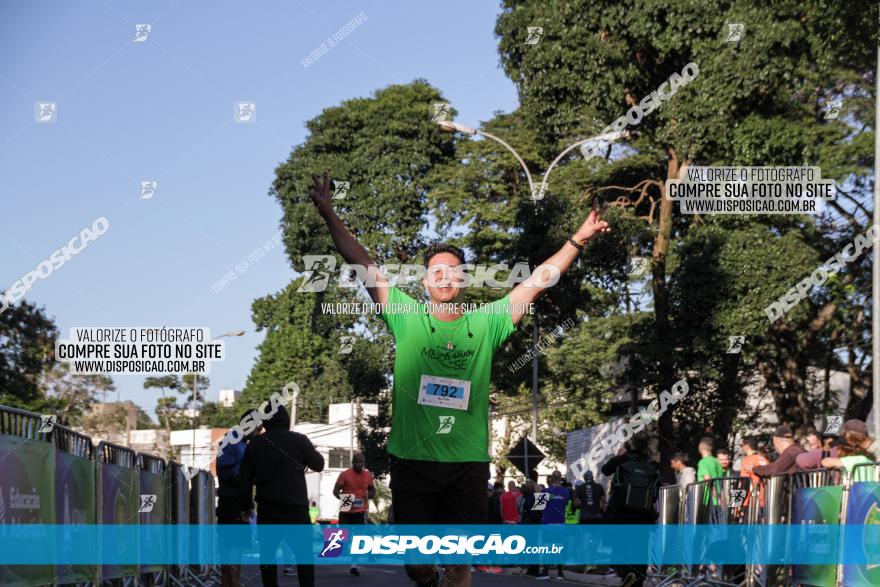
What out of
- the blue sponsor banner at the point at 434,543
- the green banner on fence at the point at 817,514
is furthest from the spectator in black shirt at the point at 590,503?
the green banner on fence at the point at 817,514

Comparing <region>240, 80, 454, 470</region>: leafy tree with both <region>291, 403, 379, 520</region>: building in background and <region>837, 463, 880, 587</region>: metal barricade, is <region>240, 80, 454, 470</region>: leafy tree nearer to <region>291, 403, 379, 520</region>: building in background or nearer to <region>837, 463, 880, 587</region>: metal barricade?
<region>291, 403, 379, 520</region>: building in background

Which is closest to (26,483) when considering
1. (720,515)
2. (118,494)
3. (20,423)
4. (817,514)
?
(20,423)

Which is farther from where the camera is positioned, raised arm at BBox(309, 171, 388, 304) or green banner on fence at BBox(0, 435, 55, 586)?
green banner on fence at BBox(0, 435, 55, 586)

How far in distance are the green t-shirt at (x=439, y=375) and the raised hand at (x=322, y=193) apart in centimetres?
51

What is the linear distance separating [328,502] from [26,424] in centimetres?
7035

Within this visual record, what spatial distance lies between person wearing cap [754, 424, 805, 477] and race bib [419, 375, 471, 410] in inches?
294

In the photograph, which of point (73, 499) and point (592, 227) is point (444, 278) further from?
point (73, 499)

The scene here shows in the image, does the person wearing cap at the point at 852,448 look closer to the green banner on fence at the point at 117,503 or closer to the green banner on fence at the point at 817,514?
the green banner on fence at the point at 817,514

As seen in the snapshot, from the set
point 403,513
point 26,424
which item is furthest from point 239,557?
point 403,513

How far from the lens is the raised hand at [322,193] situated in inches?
229

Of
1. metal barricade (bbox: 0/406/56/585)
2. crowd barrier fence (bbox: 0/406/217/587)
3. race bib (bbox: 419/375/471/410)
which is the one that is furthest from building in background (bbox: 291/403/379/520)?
race bib (bbox: 419/375/471/410)

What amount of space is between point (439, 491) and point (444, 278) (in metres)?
0.96

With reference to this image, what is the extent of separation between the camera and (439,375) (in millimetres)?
5855

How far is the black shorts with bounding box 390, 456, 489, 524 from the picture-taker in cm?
579
